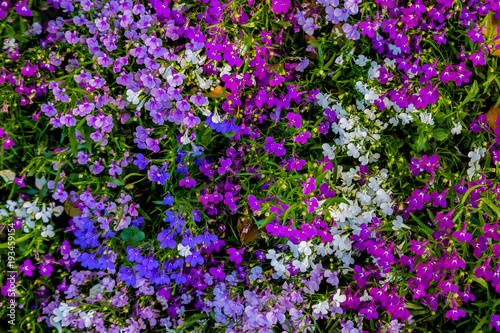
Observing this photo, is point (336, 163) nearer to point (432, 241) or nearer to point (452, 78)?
point (432, 241)

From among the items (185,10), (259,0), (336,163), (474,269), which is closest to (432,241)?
(474,269)

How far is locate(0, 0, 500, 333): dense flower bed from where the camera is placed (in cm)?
218

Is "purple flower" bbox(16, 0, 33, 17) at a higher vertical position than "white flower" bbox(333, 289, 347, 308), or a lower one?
higher

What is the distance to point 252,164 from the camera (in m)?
2.33

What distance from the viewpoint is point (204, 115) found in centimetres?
238

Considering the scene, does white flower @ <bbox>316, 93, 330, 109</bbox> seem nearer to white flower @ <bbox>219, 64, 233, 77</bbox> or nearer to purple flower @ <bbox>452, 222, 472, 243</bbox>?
white flower @ <bbox>219, 64, 233, 77</bbox>

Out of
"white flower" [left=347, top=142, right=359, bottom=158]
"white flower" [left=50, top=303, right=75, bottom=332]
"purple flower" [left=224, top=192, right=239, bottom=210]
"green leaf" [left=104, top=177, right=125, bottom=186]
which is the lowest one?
"white flower" [left=50, top=303, right=75, bottom=332]

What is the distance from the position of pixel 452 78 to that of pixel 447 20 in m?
0.45

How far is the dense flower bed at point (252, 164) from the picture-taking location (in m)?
2.18

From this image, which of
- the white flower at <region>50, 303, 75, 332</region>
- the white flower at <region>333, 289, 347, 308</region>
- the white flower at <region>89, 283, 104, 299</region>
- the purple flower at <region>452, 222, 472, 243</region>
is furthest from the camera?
the white flower at <region>89, 283, 104, 299</region>

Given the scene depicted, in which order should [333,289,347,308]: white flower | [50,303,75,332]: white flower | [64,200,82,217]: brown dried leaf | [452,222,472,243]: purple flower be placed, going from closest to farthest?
[452,222,472,243]: purple flower, [333,289,347,308]: white flower, [50,303,75,332]: white flower, [64,200,82,217]: brown dried leaf

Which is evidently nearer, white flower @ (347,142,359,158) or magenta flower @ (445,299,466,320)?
magenta flower @ (445,299,466,320)

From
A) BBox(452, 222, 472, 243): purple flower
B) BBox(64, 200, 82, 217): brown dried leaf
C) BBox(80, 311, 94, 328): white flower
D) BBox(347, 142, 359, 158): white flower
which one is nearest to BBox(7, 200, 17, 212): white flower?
BBox(64, 200, 82, 217): brown dried leaf

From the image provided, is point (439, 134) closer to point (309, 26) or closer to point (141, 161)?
point (309, 26)
